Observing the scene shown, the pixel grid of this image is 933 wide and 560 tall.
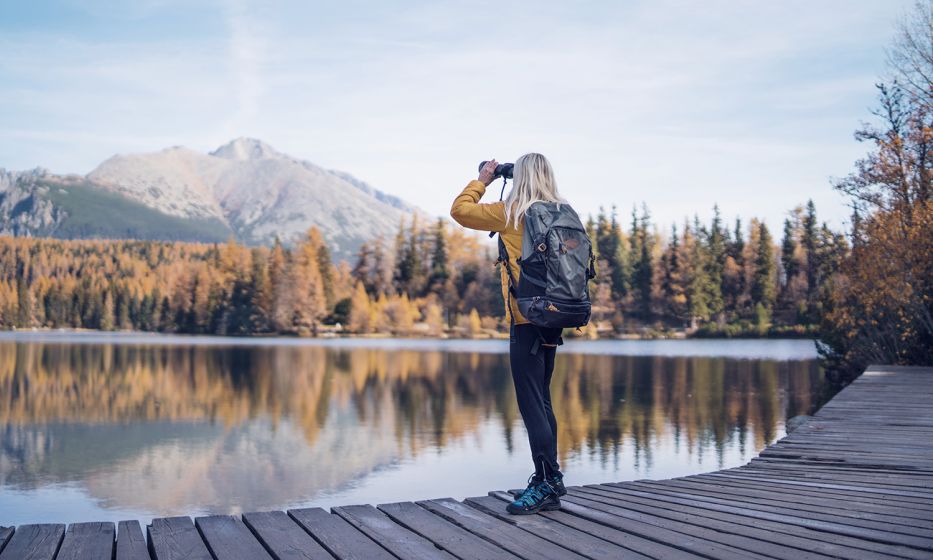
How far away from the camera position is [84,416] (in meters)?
21.9

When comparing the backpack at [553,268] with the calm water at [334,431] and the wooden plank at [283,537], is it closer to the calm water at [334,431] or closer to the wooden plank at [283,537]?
the wooden plank at [283,537]

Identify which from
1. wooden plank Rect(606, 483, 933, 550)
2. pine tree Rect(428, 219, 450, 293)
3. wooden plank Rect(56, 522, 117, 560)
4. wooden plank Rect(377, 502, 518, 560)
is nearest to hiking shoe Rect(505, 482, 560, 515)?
wooden plank Rect(377, 502, 518, 560)

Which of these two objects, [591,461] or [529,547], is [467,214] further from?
[591,461]

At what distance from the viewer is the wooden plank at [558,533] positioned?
370 centimetres

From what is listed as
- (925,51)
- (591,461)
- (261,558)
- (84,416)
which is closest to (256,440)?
(84,416)

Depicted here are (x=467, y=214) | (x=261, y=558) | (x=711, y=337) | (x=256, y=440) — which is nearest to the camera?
(x=261, y=558)

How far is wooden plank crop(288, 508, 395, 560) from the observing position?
3.70m

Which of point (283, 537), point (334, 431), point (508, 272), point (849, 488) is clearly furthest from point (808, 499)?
point (334, 431)

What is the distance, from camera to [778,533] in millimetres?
4078

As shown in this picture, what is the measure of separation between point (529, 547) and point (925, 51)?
21.7m

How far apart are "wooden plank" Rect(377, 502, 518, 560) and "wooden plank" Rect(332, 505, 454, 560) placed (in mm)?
38

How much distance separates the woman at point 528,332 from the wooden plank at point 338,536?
964mm

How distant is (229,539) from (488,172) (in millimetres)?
2380

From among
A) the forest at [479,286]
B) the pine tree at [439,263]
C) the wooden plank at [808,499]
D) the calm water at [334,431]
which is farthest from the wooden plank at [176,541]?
the pine tree at [439,263]
